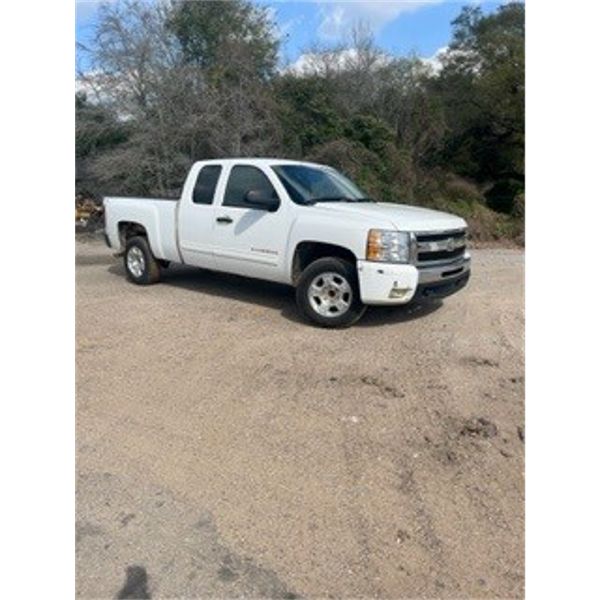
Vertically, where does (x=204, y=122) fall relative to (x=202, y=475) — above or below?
above

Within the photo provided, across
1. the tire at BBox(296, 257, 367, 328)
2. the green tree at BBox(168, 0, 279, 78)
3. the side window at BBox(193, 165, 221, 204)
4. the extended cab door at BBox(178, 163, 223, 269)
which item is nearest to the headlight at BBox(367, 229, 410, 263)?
the tire at BBox(296, 257, 367, 328)

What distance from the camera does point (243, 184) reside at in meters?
6.74

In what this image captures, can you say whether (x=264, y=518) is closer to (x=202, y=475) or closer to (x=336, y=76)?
(x=202, y=475)

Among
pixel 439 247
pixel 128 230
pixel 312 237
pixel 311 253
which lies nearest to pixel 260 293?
pixel 311 253

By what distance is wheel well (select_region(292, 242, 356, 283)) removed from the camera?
5.88 meters

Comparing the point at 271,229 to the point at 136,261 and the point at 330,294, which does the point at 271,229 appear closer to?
the point at 330,294

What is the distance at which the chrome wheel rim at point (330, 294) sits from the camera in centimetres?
577

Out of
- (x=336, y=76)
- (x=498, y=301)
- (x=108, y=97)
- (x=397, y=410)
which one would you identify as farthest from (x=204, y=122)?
(x=397, y=410)

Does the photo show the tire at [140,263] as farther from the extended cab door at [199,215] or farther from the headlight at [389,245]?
the headlight at [389,245]

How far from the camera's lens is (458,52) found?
18.3m

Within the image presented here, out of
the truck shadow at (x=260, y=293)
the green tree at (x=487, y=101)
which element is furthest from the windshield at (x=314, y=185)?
the green tree at (x=487, y=101)

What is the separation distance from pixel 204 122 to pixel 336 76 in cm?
435

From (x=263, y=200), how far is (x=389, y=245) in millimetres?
1630

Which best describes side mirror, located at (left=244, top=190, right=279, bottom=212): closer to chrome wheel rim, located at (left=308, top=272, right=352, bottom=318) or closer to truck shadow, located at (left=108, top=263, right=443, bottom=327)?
chrome wheel rim, located at (left=308, top=272, right=352, bottom=318)
